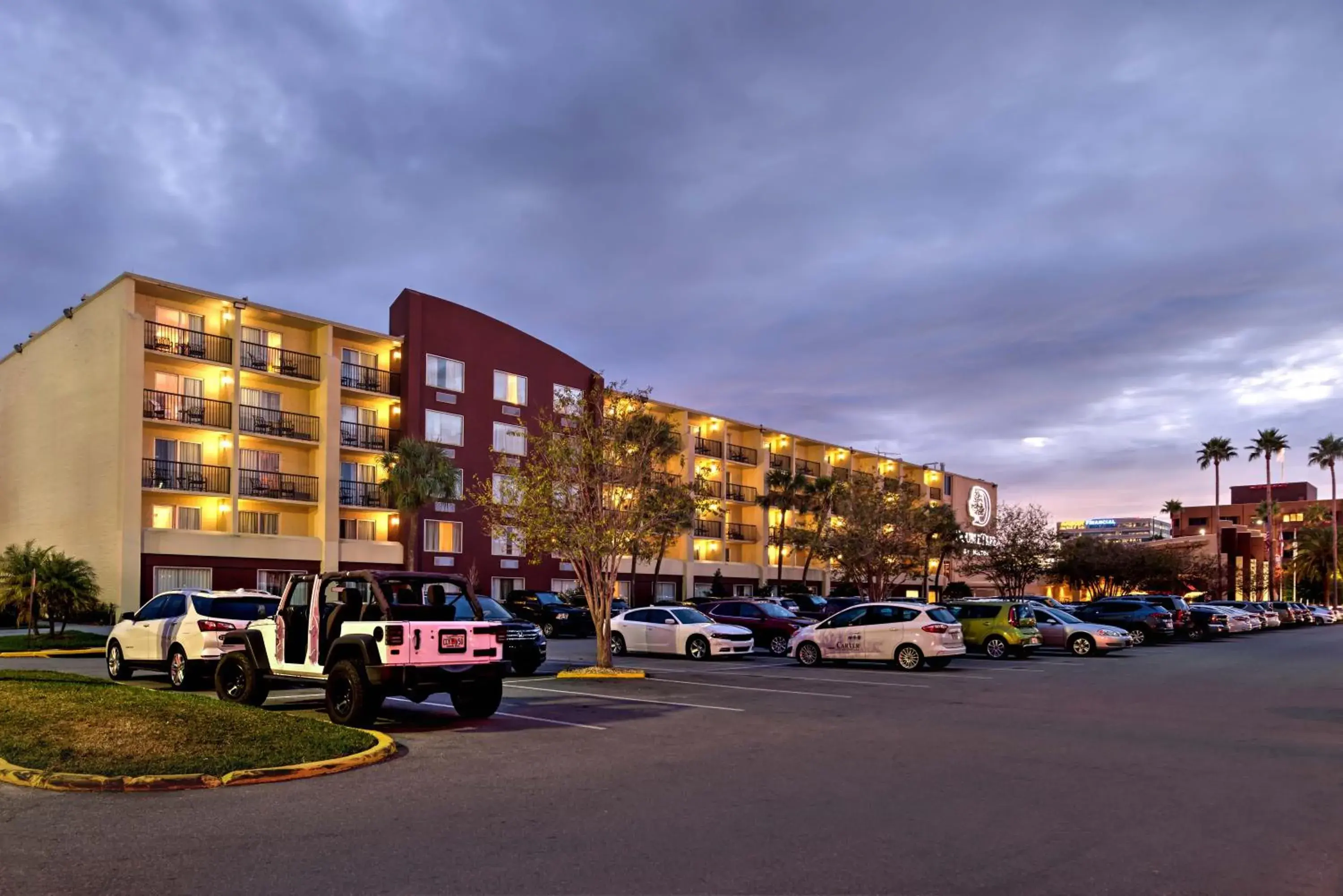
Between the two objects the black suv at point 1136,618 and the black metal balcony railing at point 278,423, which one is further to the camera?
the black metal balcony railing at point 278,423

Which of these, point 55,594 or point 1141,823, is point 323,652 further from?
point 55,594

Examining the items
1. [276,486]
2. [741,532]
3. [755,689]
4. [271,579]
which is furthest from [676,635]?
[741,532]

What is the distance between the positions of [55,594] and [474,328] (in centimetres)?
2750

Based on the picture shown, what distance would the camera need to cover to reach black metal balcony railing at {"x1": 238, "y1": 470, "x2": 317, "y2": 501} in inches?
1799

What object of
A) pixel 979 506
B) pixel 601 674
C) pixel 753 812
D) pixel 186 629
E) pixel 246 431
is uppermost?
pixel 246 431

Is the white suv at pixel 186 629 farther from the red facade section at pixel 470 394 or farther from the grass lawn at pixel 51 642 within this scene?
the red facade section at pixel 470 394

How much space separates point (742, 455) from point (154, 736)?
2582 inches

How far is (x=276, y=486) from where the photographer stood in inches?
1853

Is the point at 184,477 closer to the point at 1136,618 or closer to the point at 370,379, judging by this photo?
the point at 370,379

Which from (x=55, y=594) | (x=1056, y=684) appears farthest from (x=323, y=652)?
(x=55, y=594)

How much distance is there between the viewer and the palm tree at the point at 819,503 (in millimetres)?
62250

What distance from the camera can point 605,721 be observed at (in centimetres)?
1450

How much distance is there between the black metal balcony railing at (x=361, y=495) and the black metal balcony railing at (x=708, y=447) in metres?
25.4

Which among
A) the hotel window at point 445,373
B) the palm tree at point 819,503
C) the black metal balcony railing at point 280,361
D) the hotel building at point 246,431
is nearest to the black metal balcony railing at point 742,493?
the palm tree at point 819,503
